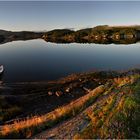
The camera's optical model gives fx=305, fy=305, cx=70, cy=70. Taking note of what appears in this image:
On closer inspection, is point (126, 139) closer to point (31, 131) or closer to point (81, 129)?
point (81, 129)

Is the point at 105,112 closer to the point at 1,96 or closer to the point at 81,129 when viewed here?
the point at 81,129

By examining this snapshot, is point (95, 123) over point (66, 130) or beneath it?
over

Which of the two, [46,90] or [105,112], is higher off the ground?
[105,112]

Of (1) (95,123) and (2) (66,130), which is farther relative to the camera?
(2) (66,130)

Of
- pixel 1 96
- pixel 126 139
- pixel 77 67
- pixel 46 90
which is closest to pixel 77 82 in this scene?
pixel 46 90

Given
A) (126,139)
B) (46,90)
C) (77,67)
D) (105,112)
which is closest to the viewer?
(126,139)

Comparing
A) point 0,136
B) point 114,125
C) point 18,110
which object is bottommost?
point 18,110

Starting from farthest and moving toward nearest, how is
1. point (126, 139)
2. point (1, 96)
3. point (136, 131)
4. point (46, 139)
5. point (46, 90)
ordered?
point (46, 90), point (1, 96), point (46, 139), point (136, 131), point (126, 139)

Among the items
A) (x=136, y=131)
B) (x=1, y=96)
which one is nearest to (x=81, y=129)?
(x=136, y=131)

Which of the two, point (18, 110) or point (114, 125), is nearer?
point (114, 125)

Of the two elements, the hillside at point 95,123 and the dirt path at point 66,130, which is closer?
the hillside at point 95,123

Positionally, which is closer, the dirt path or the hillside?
the hillside

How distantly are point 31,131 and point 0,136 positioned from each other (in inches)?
67.0

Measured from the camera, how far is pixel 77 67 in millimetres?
68875
